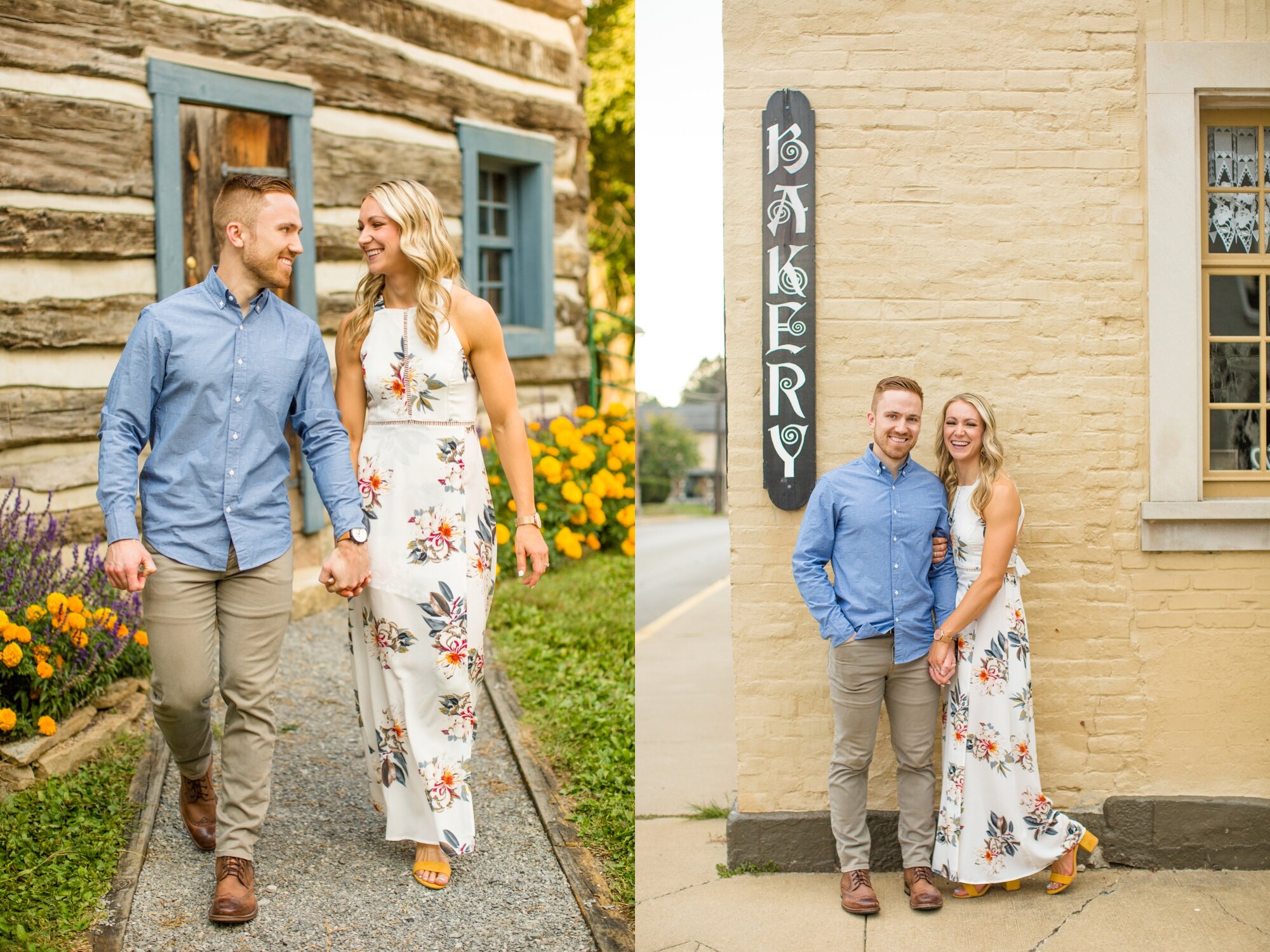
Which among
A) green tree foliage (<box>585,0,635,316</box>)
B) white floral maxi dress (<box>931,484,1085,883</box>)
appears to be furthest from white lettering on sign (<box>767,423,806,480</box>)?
green tree foliage (<box>585,0,635,316</box>)

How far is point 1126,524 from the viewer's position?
15.3 feet

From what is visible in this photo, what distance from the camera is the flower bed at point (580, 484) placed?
8.25 metres

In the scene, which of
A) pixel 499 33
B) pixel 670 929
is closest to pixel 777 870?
pixel 670 929

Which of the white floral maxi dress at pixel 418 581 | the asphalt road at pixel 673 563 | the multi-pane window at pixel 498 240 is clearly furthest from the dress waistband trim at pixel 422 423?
the multi-pane window at pixel 498 240

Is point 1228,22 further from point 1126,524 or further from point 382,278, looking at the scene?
point 382,278

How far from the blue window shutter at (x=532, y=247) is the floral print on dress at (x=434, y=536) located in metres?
5.00

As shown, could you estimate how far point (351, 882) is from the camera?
3.81 metres

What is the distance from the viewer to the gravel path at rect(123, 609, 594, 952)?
3482mm

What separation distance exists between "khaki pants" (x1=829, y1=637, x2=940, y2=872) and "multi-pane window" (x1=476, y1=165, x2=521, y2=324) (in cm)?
551

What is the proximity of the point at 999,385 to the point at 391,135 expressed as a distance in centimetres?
476

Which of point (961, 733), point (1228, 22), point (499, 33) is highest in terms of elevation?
point (499, 33)

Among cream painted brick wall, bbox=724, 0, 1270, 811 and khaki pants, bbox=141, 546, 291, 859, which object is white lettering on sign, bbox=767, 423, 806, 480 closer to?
cream painted brick wall, bbox=724, 0, 1270, 811

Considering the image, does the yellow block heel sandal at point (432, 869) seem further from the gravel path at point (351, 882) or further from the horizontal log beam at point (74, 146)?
the horizontal log beam at point (74, 146)

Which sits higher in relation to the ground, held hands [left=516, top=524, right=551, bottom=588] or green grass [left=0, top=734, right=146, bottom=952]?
held hands [left=516, top=524, right=551, bottom=588]
